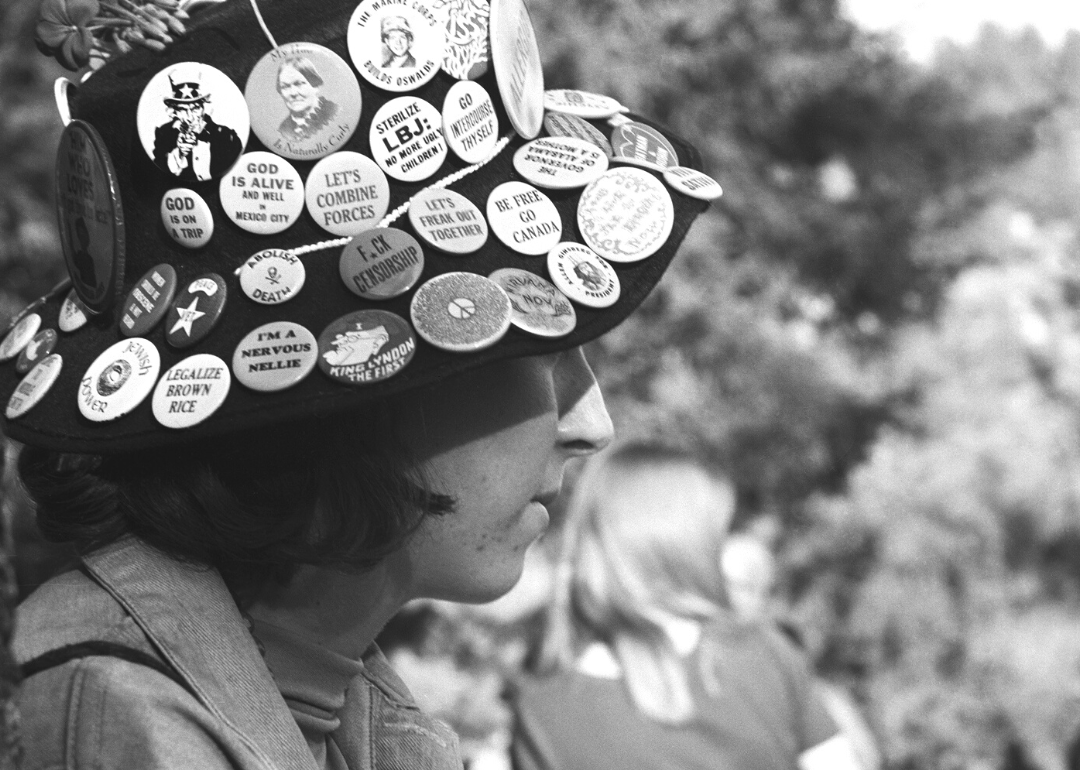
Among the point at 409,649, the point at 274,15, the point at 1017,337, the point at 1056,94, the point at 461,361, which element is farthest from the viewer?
the point at 1056,94

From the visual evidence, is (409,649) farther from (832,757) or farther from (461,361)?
(461,361)

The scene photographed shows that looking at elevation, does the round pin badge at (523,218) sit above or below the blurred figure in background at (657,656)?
above

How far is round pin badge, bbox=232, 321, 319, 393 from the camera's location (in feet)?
3.75

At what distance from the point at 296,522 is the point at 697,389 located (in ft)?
13.6

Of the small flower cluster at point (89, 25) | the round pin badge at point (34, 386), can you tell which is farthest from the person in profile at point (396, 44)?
the round pin badge at point (34, 386)

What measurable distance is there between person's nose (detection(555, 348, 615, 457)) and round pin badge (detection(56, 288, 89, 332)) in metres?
0.51

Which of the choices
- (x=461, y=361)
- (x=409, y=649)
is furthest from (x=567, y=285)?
(x=409, y=649)

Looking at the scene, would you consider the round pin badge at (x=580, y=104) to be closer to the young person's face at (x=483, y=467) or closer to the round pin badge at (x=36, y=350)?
the young person's face at (x=483, y=467)

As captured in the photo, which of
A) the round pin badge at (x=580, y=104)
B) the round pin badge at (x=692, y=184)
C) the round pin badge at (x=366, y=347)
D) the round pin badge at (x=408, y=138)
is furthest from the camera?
the round pin badge at (x=580, y=104)

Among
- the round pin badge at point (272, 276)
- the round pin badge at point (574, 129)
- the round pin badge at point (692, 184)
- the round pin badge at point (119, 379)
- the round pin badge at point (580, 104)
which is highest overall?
the round pin badge at point (580, 104)

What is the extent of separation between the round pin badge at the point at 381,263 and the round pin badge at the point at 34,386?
1.00 feet

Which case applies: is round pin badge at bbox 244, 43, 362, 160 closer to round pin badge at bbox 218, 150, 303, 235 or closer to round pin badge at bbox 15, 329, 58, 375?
round pin badge at bbox 218, 150, 303, 235

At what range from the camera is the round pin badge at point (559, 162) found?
1.29m

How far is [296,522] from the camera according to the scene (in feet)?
4.14
